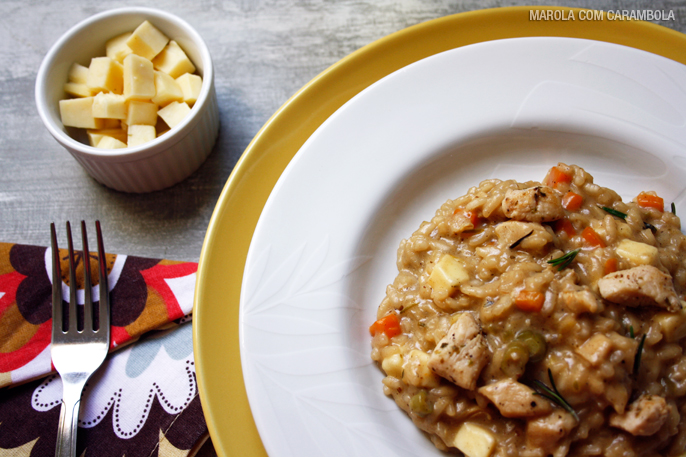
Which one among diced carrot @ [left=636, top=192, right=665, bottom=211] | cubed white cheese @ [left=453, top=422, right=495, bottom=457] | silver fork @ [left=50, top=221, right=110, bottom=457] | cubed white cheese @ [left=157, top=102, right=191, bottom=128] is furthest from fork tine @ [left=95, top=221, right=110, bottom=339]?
diced carrot @ [left=636, top=192, right=665, bottom=211]

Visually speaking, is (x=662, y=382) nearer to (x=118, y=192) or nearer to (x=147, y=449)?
(x=147, y=449)

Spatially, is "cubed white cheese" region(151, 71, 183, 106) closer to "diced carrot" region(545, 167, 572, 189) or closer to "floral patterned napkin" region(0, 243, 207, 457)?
"floral patterned napkin" region(0, 243, 207, 457)

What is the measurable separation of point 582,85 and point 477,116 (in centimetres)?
58

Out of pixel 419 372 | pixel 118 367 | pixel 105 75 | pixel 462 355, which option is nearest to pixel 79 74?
pixel 105 75

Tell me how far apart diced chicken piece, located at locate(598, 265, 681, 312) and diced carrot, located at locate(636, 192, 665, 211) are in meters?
0.62

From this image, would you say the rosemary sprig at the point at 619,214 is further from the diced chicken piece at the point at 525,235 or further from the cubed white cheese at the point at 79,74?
the cubed white cheese at the point at 79,74

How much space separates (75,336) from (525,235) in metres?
2.23

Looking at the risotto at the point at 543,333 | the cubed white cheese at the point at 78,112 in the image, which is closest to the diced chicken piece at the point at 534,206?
the risotto at the point at 543,333

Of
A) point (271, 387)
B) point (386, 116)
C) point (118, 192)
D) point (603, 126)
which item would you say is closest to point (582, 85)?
point (603, 126)

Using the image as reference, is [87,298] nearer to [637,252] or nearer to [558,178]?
[558,178]

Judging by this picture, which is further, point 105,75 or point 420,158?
point 105,75

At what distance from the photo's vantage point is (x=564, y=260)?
6.79 ft

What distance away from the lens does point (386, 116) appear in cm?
262

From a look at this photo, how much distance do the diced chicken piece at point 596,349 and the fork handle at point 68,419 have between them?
7.40 feet
